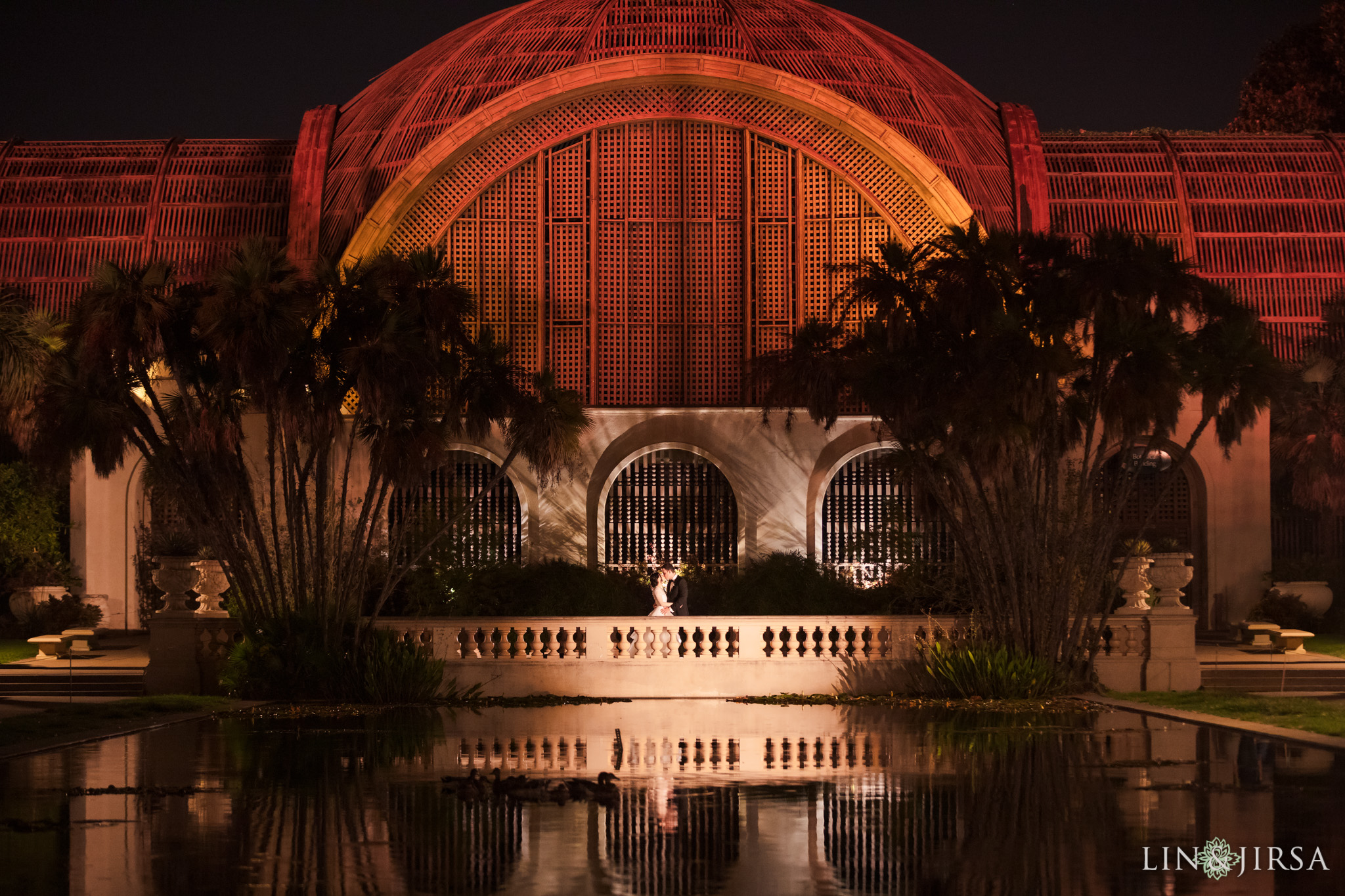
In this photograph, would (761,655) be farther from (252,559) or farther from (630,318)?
(630,318)

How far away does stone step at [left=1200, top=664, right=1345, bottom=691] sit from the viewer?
22500 millimetres

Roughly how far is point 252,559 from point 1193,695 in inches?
480

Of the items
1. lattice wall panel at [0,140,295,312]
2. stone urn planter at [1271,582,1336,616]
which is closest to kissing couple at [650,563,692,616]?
lattice wall panel at [0,140,295,312]

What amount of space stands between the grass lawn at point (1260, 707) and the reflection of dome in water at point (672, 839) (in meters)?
7.36

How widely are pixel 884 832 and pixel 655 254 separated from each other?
20052mm

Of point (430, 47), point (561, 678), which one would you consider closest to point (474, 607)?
point (561, 678)

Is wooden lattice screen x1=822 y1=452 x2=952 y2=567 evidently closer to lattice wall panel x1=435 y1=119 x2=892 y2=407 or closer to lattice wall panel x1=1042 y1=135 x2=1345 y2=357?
lattice wall panel x1=435 y1=119 x2=892 y2=407

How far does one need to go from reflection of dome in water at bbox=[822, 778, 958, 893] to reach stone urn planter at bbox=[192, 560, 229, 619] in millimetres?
12196

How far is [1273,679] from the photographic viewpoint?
22969 millimetres

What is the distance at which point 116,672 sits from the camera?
23438 millimetres

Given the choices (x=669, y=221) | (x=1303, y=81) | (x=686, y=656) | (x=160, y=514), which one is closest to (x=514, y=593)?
(x=686, y=656)

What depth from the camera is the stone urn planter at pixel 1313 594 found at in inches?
1161

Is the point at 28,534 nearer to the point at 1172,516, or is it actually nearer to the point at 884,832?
the point at 1172,516

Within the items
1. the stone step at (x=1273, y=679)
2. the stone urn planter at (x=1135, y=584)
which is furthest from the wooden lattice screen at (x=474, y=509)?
the stone step at (x=1273, y=679)
